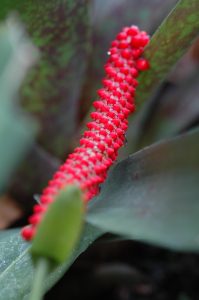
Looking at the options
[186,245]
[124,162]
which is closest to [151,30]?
[124,162]

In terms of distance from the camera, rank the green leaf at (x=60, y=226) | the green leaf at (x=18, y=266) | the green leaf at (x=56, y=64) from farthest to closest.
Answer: the green leaf at (x=56, y=64), the green leaf at (x=18, y=266), the green leaf at (x=60, y=226)

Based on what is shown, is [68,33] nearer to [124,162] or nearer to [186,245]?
[124,162]

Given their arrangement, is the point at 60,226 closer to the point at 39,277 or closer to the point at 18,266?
the point at 39,277

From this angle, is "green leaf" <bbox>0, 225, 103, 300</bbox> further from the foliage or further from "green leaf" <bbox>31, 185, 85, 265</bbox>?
"green leaf" <bbox>31, 185, 85, 265</bbox>

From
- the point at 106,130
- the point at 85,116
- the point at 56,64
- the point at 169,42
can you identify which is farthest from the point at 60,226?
the point at 85,116

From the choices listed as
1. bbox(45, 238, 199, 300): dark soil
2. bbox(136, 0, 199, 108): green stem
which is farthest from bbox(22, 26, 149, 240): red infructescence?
bbox(45, 238, 199, 300): dark soil

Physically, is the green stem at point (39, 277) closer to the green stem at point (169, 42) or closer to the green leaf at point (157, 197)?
the green leaf at point (157, 197)

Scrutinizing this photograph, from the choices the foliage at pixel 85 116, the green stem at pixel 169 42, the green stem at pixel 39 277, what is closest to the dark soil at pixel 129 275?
the foliage at pixel 85 116

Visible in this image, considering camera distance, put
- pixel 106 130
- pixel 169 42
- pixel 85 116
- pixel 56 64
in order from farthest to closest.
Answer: pixel 85 116, pixel 56 64, pixel 169 42, pixel 106 130
